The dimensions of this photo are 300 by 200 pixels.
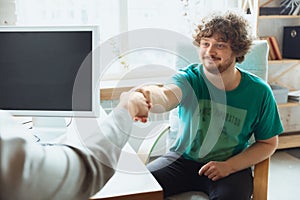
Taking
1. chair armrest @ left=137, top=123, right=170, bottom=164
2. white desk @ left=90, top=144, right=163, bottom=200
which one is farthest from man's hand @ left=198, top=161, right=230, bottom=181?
white desk @ left=90, top=144, right=163, bottom=200

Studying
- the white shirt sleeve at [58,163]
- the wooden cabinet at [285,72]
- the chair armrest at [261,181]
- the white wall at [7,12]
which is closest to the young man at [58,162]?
the white shirt sleeve at [58,163]

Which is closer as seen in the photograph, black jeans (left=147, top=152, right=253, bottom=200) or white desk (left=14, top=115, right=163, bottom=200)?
white desk (left=14, top=115, right=163, bottom=200)

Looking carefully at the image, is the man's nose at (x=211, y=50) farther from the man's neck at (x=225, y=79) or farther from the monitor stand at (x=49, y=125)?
the monitor stand at (x=49, y=125)

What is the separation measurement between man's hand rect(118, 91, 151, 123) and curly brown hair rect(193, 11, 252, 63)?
2.33 feet

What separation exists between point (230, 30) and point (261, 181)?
638 mm

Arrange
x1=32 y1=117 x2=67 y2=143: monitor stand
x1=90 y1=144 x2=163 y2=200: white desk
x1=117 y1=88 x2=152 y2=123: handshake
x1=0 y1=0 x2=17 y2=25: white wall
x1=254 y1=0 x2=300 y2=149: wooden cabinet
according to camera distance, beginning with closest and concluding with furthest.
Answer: x1=117 y1=88 x2=152 y2=123: handshake < x1=90 y1=144 x2=163 y2=200: white desk < x1=32 y1=117 x2=67 y2=143: monitor stand < x1=0 y1=0 x2=17 y2=25: white wall < x1=254 y1=0 x2=300 y2=149: wooden cabinet

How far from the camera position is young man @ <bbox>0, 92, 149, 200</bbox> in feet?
1.89

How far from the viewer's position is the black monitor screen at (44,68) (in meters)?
1.46

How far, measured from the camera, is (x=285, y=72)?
10.6ft

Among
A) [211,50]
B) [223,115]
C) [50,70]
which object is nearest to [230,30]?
[211,50]

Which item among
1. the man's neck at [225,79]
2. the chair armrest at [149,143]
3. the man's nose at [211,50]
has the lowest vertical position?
the chair armrest at [149,143]

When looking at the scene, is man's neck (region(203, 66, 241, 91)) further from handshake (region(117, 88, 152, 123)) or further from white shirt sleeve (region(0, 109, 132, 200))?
white shirt sleeve (region(0, 109, 132, 200))

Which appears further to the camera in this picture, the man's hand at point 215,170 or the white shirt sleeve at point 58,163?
the man's hand at point 215,170

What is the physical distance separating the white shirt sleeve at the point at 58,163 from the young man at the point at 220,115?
2.75 ft
